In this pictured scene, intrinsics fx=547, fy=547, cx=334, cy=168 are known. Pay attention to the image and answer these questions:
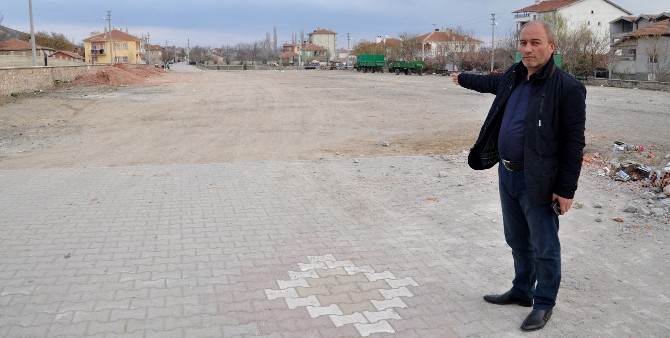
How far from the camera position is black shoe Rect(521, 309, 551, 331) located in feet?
11.8

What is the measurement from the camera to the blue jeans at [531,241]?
11.5 ft

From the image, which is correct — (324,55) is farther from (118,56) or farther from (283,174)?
(283,174)

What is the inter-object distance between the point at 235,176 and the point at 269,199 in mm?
1589

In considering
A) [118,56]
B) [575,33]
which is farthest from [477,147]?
[118,56]

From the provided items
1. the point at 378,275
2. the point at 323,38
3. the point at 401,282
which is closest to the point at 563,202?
the point at 401,282

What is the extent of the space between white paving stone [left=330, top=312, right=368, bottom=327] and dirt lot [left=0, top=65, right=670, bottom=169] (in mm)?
6665

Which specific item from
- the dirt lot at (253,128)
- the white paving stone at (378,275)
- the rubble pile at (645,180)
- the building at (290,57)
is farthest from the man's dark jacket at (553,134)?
the building at (290,57)

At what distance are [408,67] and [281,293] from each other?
59.8 meters

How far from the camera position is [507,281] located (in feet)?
14.7

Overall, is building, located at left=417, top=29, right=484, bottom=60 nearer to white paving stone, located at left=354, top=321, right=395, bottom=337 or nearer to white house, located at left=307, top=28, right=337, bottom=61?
white paving stone, located at left=354, top=321, right=395, bottom=337

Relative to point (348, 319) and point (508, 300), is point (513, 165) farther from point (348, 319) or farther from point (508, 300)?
point (348, 319)

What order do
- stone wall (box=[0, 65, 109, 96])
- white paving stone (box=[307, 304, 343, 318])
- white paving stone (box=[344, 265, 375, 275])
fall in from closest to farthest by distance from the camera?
white paving stone (box=[307, 304, 343, 318]) → white paving stone (box=[344, 265, 375, 275]) → stone wall (box=[0, 65, 109, 96])

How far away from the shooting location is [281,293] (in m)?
4.18

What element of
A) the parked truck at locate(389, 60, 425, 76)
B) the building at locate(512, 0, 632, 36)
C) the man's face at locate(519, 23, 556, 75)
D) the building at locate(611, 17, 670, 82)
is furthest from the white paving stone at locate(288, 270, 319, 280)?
the building at locate(512, 0, 632, 36)
